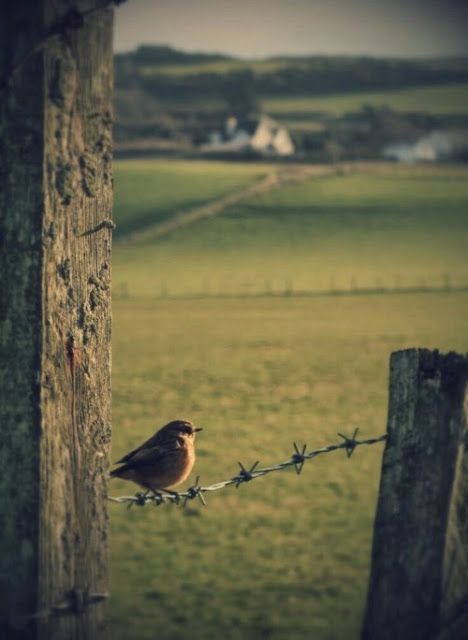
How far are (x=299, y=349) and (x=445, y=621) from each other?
26901 millimetres

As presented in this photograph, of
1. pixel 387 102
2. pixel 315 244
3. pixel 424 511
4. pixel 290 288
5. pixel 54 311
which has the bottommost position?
pixel 424 511

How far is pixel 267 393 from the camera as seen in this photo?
71.1 feet

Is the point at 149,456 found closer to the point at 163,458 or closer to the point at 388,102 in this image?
the point at 163,458

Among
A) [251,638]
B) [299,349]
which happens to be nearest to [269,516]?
[251,638]

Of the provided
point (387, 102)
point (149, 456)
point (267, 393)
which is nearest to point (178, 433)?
point (149, 456)

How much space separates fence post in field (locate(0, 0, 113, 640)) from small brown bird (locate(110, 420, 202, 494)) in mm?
1506

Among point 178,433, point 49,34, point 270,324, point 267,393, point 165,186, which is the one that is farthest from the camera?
point 165,186

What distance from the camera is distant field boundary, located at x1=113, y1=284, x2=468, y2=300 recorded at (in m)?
41.1

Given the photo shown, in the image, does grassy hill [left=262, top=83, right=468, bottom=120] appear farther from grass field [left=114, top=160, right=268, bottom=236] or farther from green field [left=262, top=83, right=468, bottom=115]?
grass field [left=114, top=160, right=268, bottom=236]

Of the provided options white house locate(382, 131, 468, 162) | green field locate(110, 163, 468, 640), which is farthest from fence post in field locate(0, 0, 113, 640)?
white house locate(382, 131, 468, 162)

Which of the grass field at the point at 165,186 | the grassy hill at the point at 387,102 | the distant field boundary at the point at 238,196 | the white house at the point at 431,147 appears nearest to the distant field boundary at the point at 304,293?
the distant field boundary at the point at 238,196

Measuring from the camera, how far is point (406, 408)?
221 cm

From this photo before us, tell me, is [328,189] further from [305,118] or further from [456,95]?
[456,95]

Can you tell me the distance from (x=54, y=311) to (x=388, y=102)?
121 meters
